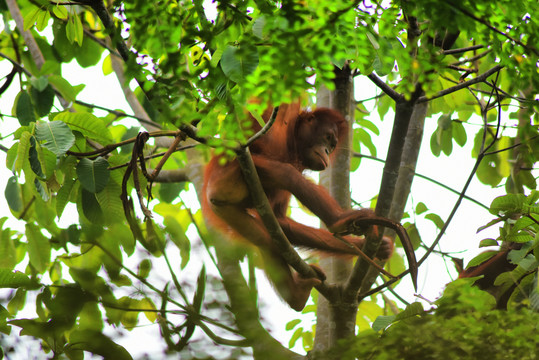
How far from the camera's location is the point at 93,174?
246 centimetres

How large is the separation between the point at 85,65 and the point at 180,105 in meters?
3.10

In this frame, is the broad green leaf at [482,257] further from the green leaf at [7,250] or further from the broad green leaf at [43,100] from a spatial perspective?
the green leaf at [7,250]

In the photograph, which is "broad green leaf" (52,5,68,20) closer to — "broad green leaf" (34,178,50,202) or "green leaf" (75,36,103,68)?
"green leaf" (75,36,103,68)

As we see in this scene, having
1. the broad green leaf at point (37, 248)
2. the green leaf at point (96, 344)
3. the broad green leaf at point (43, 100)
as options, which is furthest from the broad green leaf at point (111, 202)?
the green leaf at point (96, 344)

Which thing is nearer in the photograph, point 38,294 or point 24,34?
point 38,294

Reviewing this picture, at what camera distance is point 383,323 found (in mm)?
2262

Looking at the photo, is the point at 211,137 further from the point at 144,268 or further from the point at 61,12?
the point at 61,12

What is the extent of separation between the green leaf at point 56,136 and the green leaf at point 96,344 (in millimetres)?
848

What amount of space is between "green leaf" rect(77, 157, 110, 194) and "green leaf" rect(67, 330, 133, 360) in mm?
942

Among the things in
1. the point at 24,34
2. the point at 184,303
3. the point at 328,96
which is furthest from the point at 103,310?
the point at 24,34

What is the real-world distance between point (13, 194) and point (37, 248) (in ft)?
1.08

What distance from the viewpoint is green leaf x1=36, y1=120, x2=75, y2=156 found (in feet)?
7.31

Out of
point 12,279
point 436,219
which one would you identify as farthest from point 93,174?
point 436,219

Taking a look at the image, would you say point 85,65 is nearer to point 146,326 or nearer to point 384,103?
point 384,103
